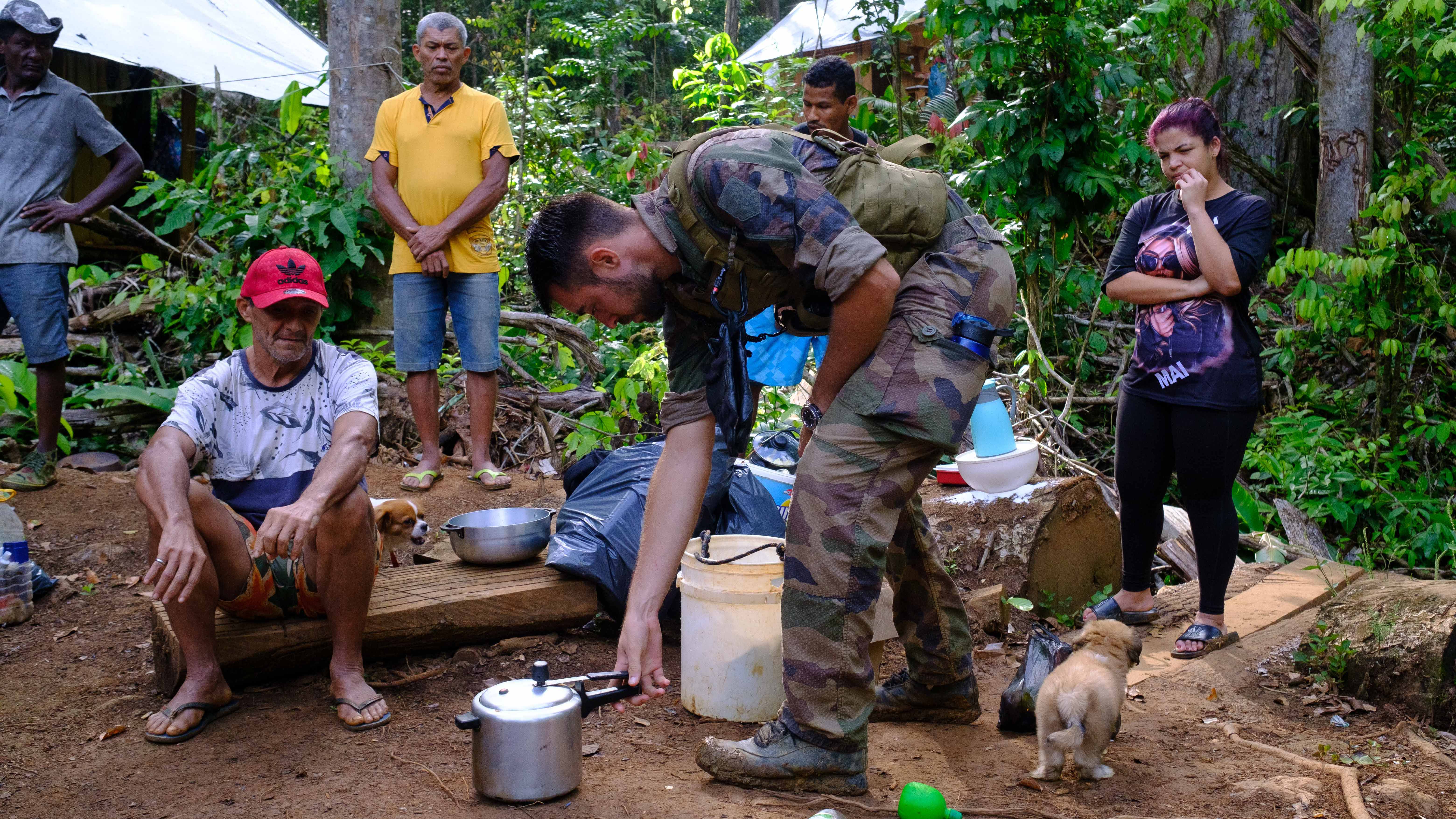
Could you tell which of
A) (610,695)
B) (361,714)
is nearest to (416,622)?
(361,714)

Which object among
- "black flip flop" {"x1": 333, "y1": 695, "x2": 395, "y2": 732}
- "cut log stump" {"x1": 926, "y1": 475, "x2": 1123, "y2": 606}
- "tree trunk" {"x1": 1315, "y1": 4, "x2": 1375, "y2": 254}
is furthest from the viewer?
"tree trunk" {"x1": 1315, "y1": 4, "x2": 1375, "y2": 254}

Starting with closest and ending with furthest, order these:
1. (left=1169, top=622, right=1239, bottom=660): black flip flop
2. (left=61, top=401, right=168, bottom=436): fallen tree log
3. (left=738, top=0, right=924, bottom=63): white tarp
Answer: (left=1169, top=622, right=1239, bottom=660): black flip flop < (left=61, top=401, right=168, bottom=436): fallen tree log < (left=738, top=0, right=924, bottom=63): white tarp

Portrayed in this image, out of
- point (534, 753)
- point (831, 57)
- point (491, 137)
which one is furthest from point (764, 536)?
point (491, 137)

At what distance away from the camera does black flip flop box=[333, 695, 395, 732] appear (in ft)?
9.98

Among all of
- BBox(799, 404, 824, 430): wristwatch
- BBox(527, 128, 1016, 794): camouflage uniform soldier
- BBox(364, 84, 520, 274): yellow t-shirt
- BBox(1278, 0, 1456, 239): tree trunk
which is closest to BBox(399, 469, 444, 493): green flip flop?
BBox(364, 84, 520, 274): yellow t-shirt

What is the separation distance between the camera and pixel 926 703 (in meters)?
3.15

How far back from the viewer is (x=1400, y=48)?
6129 mm

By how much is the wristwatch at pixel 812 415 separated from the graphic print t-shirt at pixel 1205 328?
160 cm

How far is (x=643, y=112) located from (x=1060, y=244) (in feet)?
34.6

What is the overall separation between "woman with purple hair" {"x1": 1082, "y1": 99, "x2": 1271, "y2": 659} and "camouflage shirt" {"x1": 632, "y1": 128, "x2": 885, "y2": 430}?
1798 millimetres

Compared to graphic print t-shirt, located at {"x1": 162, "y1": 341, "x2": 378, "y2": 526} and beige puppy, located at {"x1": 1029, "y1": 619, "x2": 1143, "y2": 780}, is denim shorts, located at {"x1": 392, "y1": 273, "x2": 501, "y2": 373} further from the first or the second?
beige puppy, located at {"x1": 1029, "y1": 619, "x2": 1143, "y2": 780}

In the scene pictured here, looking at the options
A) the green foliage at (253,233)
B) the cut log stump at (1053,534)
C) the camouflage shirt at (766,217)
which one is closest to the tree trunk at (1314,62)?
the cut log stump at (1053,534)

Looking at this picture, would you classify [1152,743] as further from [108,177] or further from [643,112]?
[643,112]

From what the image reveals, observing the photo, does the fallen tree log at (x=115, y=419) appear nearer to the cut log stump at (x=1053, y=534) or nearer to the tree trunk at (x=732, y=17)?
the cut log stump at (x=1053, y=534)
